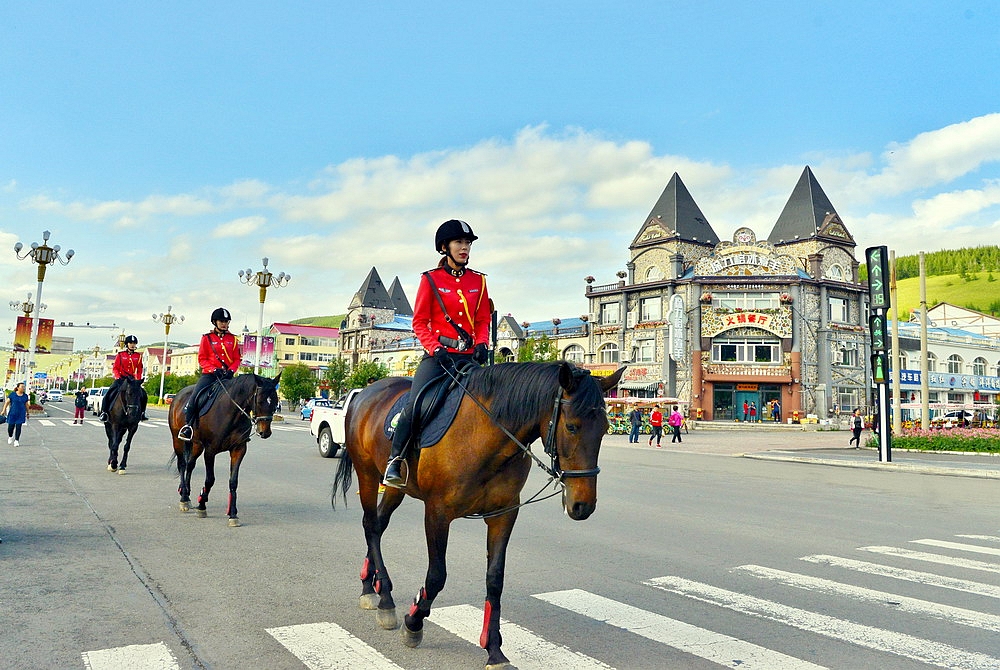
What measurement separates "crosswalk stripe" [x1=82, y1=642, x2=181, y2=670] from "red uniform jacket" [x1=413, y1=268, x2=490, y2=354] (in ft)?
8.60

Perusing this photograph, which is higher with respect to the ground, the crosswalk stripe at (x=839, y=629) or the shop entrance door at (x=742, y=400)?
the shop entrance door at (x=742, y=400)

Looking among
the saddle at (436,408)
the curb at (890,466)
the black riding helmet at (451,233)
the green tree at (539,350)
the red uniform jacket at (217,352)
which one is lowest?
the curb at (890,466)

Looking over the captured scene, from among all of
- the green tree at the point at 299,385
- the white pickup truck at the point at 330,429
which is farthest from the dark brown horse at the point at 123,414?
the green tree at the point at 299,385

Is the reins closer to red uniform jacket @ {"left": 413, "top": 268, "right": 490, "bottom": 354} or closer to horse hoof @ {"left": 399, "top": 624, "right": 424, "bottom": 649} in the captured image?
red uniform jacket @ {"left": 413, "top": 268, "right": 490, "bottom": 354}

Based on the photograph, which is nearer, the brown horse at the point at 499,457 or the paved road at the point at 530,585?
the brown horse at the point at 499,457

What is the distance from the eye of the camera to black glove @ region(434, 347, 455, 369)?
5.41 meters

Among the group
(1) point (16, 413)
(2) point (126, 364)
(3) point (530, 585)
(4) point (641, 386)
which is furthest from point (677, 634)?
(4) point (641, 386)

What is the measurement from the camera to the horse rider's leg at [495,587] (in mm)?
4473

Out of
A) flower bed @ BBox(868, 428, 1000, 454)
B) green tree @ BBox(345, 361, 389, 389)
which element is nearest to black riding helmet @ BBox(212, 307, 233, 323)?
flower bed @ BBox(868, 428, 1000, 454)

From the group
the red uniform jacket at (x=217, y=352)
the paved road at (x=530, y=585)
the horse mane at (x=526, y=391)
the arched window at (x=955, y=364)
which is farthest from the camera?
the arched window at (x=955, y=364)

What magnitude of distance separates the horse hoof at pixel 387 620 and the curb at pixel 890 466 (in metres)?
19.9

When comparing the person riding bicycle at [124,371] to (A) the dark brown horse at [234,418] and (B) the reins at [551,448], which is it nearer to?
(A) the dark brown horse at [234,418]

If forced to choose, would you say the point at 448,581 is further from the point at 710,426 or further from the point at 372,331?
the point at 372,331

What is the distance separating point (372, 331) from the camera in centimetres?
9806
